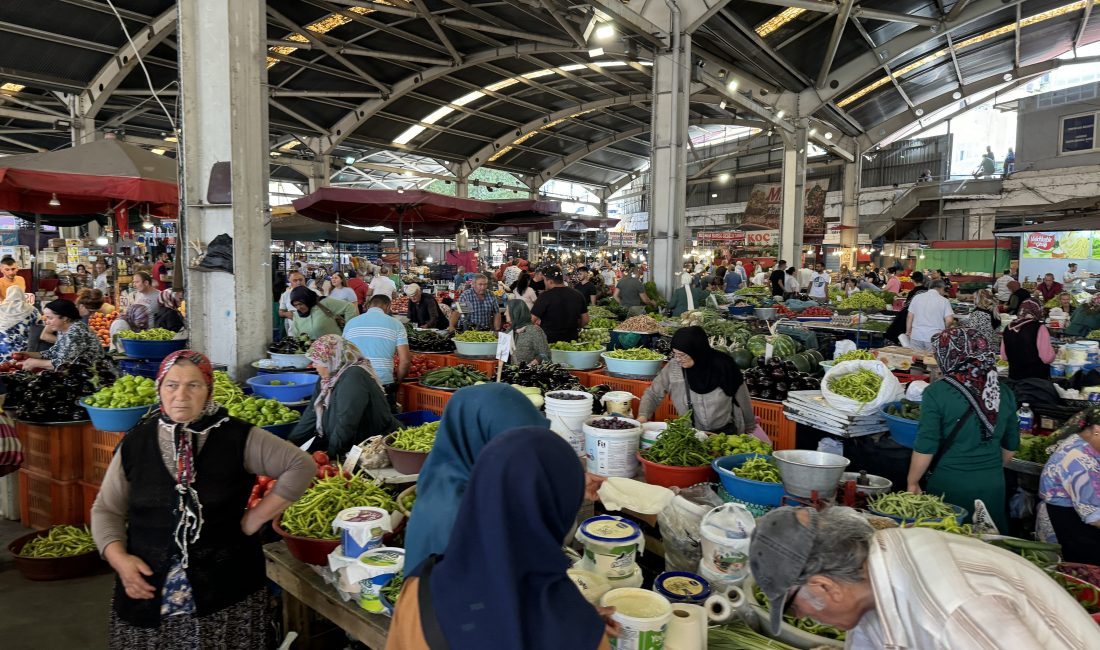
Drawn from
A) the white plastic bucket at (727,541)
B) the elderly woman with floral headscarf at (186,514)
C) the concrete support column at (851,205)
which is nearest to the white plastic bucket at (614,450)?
the white plastic bucket at (727,541)

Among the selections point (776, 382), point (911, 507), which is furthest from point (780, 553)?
point (776, 382)

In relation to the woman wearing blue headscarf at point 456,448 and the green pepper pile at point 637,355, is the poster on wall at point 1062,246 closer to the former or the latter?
the green pepper pile at point 637,355

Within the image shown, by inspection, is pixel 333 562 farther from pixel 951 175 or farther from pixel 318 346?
pixel 951 175

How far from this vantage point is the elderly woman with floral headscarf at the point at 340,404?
13.4ft

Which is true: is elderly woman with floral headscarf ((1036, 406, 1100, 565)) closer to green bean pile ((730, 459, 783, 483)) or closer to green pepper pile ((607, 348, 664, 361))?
green bean pile ((730, 459, 783, 483))

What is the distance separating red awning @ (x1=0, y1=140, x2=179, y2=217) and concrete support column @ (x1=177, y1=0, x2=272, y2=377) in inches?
101

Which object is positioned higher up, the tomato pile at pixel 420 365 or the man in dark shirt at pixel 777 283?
the man in dark shirt at pixel 777 283

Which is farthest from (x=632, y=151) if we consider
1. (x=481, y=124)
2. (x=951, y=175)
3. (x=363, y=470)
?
(x=363, y=470)

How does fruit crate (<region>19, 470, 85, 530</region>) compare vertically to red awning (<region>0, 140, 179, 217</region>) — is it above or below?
below

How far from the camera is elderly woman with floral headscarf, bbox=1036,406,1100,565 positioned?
327 cm

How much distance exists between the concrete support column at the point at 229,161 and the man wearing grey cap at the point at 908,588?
18.0 ft

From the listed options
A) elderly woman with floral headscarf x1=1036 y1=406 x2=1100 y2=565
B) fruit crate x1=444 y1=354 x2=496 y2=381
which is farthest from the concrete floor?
elderly woman with floral headscarf x1=1036 y1=406 x2=1100 y2=565

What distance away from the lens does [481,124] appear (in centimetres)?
2577

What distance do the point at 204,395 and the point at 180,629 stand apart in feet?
2.86
